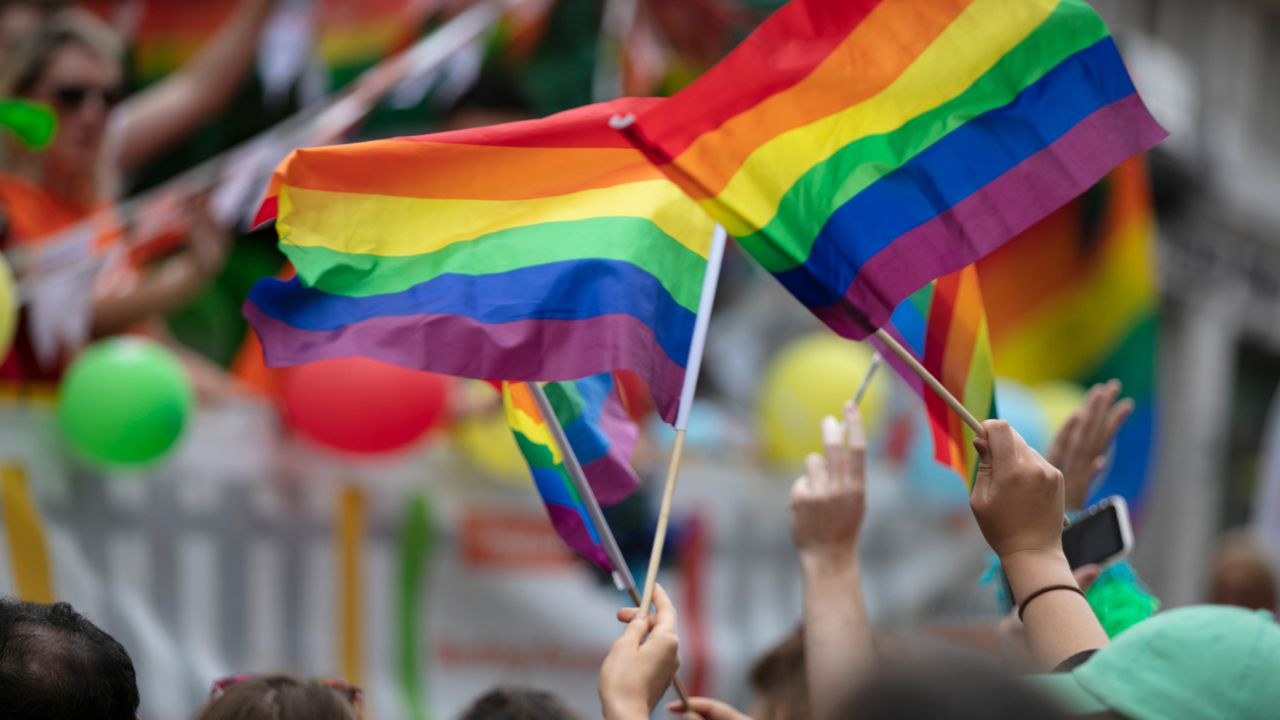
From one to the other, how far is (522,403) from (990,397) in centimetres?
86

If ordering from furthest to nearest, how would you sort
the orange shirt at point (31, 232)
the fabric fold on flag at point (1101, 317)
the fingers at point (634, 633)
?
the fabric fold on flag at point (1101, 317), the orange shirt at point (31, 232), the fingers at point (634, 633)

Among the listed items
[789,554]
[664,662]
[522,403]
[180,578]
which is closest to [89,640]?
[664,662]

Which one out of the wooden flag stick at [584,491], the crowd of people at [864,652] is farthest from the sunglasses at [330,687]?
the wooden flag stick at [584,491]

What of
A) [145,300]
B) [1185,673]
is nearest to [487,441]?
[145,300]

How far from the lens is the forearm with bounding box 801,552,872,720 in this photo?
2432mm

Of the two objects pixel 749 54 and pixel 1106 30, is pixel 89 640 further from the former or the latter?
pixel 1106 30

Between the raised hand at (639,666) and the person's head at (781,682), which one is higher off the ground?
the raised hand at (639,666)

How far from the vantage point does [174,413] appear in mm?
4230

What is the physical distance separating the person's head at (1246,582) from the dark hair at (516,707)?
2.53 meters

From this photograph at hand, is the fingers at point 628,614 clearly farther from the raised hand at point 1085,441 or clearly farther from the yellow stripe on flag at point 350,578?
the yellow stripe on flag at point 350,578

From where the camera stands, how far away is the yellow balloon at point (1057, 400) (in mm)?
6590

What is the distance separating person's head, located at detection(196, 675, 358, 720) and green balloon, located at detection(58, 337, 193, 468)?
1.81 m

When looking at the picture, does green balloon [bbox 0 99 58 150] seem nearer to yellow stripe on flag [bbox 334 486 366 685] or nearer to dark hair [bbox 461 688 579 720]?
yellow stripe on flag [bbox 334 486 366 685]

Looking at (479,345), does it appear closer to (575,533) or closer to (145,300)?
(575,533)
